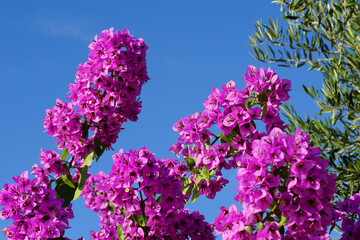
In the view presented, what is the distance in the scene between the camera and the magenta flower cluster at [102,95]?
224 inches

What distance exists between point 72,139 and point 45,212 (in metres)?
1.04

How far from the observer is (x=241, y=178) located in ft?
12.9

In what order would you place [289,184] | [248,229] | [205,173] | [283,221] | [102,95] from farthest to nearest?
[102,95] < [205,173] < [248,229] < [283,221] < [289,184]

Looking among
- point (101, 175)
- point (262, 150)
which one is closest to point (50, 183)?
point (101, 175)

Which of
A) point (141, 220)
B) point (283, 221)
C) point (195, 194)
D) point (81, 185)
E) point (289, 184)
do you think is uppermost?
point (81, 185)

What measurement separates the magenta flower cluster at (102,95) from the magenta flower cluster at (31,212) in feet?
2.43

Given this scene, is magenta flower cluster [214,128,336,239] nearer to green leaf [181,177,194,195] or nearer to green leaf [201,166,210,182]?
green leaf [201,166,210,182]

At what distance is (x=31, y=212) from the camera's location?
4953 millimetres

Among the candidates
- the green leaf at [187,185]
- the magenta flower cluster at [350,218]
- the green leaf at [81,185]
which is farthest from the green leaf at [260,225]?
the green leaf at [81,185]

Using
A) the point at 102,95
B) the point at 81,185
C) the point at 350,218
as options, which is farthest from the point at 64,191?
the point at 350,218

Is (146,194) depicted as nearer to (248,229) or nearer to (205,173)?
(205,173)

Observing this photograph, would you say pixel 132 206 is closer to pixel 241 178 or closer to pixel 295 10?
pixel 241 178

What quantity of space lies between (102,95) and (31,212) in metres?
1.61

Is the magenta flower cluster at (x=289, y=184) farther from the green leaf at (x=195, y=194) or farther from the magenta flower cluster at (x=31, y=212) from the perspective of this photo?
the magenta flower cluster at (x=31, y=212)
